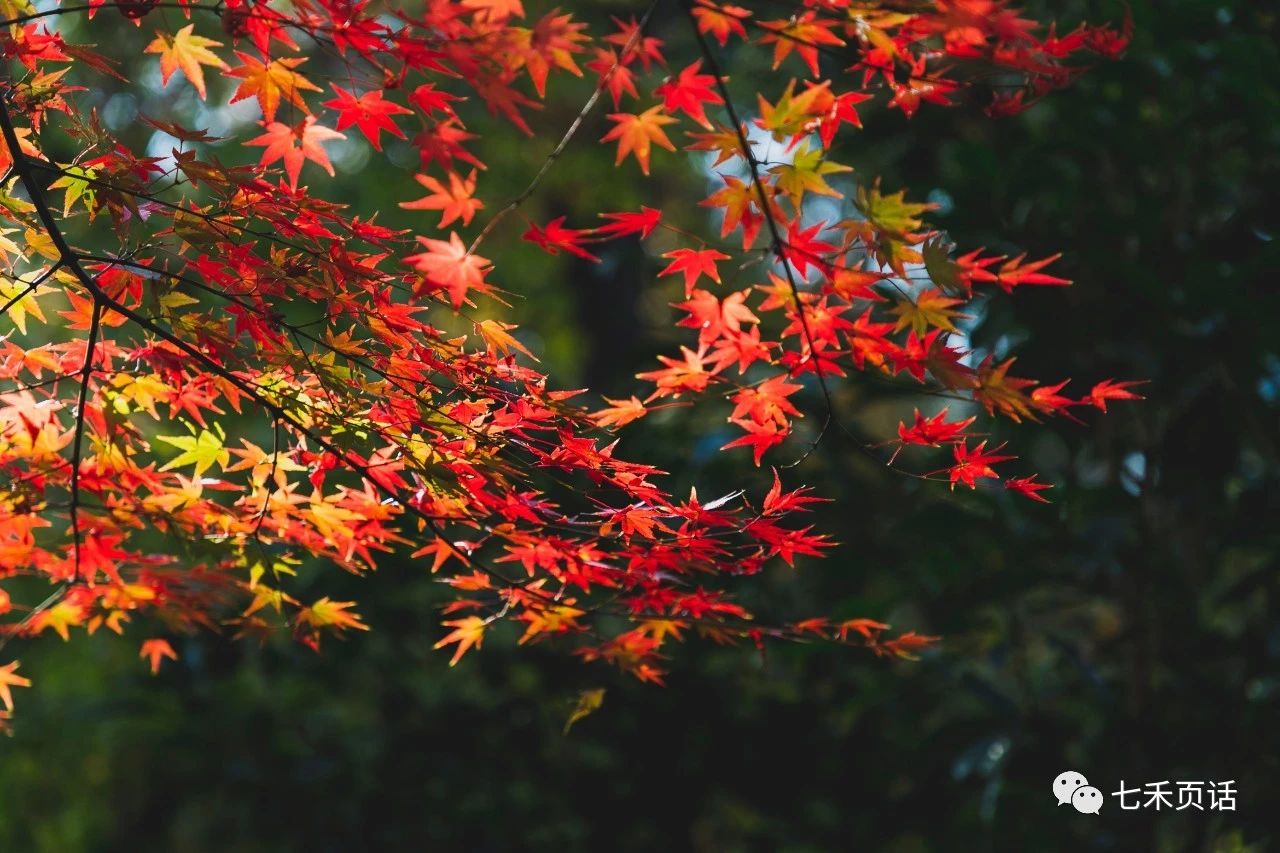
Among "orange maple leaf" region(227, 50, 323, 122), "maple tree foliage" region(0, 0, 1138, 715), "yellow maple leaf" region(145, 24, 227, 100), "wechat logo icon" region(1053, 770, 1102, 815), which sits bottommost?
"wechat logo icon" region(1053, 770, 1102, 815)

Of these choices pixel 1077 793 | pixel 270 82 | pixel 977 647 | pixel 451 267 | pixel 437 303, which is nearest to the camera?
pixel 451 267

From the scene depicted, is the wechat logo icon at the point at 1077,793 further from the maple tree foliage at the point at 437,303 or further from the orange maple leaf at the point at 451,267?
the orange maple leaf at the point at 451,267

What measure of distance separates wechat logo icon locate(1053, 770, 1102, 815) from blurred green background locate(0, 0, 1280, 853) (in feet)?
0.11

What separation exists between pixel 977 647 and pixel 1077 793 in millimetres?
548

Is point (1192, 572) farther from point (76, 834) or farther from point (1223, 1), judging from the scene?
point (76, 834)

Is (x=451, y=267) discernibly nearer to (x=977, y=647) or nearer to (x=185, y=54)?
(x=185, y=54)

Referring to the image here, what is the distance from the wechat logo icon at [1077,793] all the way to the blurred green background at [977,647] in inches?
1.3

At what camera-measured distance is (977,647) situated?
334cm

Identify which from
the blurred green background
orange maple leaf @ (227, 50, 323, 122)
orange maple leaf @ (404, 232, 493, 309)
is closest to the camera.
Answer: orange maple leaf @ (404, 232, 493, 309)

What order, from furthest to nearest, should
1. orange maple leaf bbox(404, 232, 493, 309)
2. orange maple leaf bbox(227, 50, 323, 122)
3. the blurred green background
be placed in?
the blurred green background
orange maple leaf bbox(227, 50, 323, 122)
orange maple leaf bbox(404, 232, 493, 309)

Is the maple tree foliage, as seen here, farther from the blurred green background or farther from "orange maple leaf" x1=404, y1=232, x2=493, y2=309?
the blurred green background

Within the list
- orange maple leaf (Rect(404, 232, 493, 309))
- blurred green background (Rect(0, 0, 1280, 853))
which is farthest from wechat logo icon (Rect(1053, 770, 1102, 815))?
orange maple leaf (Rect(404, 232, 493, 309))

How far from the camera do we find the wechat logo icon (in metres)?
2.85

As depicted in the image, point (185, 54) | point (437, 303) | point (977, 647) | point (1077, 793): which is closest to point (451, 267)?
point (437, 303)
